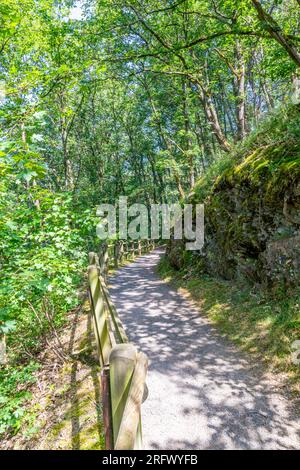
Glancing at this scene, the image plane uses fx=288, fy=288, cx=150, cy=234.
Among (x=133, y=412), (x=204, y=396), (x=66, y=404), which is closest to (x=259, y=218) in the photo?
(x=204, y=396)

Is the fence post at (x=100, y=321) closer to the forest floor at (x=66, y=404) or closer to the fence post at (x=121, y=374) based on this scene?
the fence post at (x=121, y=374)

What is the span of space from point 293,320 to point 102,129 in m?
21.5

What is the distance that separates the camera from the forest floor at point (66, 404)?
12.0 ft

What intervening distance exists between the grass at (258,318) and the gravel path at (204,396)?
0.27 metres

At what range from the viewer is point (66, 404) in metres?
4.29

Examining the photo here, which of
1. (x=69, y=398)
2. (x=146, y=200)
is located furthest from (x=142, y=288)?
(x=146, y=200)

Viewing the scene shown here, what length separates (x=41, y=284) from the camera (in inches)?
137

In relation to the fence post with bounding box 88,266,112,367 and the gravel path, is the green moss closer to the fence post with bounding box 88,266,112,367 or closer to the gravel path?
the gravel path

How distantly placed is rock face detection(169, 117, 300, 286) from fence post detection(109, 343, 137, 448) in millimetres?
4328

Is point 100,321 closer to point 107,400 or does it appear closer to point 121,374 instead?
point 107,400

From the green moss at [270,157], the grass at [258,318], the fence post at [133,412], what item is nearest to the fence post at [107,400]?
the fence post at [133,412]

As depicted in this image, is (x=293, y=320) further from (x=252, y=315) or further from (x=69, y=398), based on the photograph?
(x=69, y=398)

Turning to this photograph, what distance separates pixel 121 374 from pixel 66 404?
121 inches

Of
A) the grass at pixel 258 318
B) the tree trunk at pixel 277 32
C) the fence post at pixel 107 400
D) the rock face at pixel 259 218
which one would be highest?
the tree trunk at pixel 277 32
